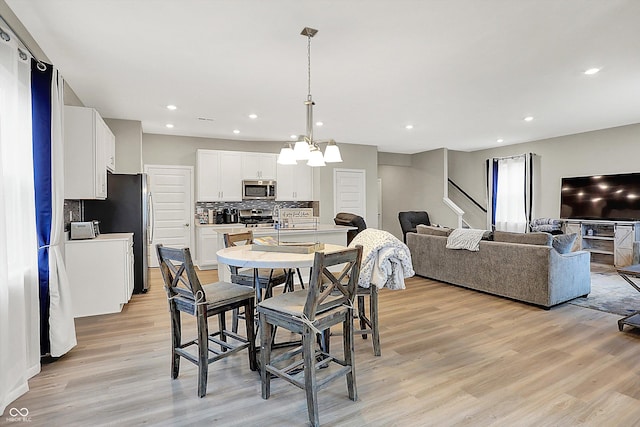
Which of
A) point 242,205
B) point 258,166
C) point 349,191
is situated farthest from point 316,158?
point 349,191

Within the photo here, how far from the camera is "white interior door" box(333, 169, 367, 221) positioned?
7770mm

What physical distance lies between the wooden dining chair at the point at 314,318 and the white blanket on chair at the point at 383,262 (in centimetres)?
57

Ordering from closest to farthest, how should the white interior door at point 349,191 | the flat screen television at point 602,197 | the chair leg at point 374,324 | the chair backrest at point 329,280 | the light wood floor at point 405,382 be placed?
the chair backrest at point 329,280, the light wood floor at point 405,382, the chair leg at point 374,324, the flat screen television at point 602,197, the white interior door at point 349,191

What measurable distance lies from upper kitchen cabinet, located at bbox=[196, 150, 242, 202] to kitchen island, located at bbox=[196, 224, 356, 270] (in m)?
0.60

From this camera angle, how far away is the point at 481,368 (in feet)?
8.55

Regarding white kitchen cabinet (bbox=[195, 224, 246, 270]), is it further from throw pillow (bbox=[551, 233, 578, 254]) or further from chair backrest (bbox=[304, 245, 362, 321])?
throw pillow (bbox=[551, 233, 578, 254])

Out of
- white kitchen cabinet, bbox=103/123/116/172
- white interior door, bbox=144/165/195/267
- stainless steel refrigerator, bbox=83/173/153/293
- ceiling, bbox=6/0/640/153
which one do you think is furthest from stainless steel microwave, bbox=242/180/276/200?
white kitchen cabinet, bbox=103/123/116/172

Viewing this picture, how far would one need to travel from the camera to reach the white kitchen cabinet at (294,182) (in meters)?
7.27

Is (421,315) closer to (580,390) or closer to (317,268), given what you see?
(580,390)

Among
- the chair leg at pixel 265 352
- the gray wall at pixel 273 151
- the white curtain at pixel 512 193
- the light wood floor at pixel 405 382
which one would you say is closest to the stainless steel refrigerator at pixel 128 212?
the light wood floor at pixel 405 382

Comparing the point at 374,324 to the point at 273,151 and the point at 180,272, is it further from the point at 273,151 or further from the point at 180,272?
the point at 273,151

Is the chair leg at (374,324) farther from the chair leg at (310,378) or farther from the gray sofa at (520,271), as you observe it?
the gray sofa at (520,271)

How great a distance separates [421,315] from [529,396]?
5.14 feet

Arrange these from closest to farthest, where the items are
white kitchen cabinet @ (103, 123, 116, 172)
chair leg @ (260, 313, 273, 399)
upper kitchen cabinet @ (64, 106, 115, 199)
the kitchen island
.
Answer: chair leg @ (260, 313, 273, 399) < upper kitchen cabinet @ (64, 106, 115, 199) < white kitchen cabinet @ (103, 123, 116, 172) < the kitchen island
